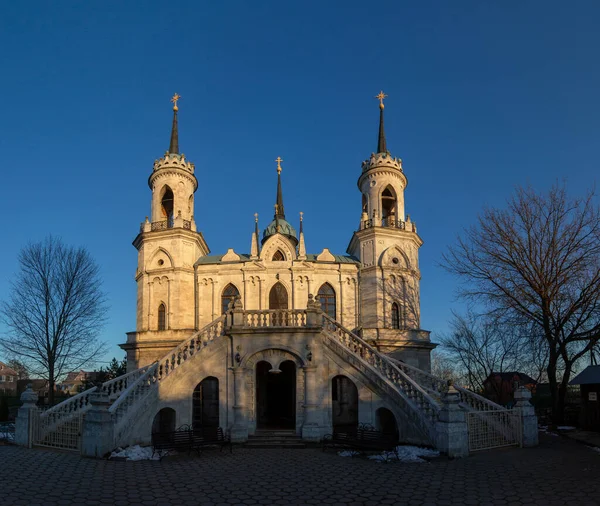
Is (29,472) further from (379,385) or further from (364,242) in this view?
(364,242)

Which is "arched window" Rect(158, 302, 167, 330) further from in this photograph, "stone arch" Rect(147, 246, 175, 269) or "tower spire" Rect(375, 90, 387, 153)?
"tower spire" Rect(375, 90, 387, 153)

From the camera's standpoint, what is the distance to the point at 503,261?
22188 mm

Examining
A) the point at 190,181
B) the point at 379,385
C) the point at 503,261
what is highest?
the point at 190,181

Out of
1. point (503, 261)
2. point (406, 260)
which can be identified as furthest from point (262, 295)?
point (503, 261)

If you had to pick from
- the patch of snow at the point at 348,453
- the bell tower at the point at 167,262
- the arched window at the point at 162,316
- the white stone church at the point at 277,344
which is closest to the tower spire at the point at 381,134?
the white stone church at the point at 277,344

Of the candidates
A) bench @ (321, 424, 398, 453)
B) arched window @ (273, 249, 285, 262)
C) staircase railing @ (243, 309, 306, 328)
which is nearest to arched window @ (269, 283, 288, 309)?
arched window @ (273, 249, 285, 262)

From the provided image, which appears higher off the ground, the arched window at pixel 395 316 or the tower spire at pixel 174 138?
the tower spire at pixel 174 138

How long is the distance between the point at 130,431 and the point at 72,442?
73.3 inches

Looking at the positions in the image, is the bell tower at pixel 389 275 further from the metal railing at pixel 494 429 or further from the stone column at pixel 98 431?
the stone column at pixel 98 431

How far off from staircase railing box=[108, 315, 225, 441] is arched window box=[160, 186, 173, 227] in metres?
11.8

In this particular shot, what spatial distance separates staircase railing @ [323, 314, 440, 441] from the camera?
16.5m

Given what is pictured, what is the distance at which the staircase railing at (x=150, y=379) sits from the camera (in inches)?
663

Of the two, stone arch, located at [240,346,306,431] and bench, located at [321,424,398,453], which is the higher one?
stone arch, located at [240,346,306,431]

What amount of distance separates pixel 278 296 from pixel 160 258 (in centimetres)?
735
